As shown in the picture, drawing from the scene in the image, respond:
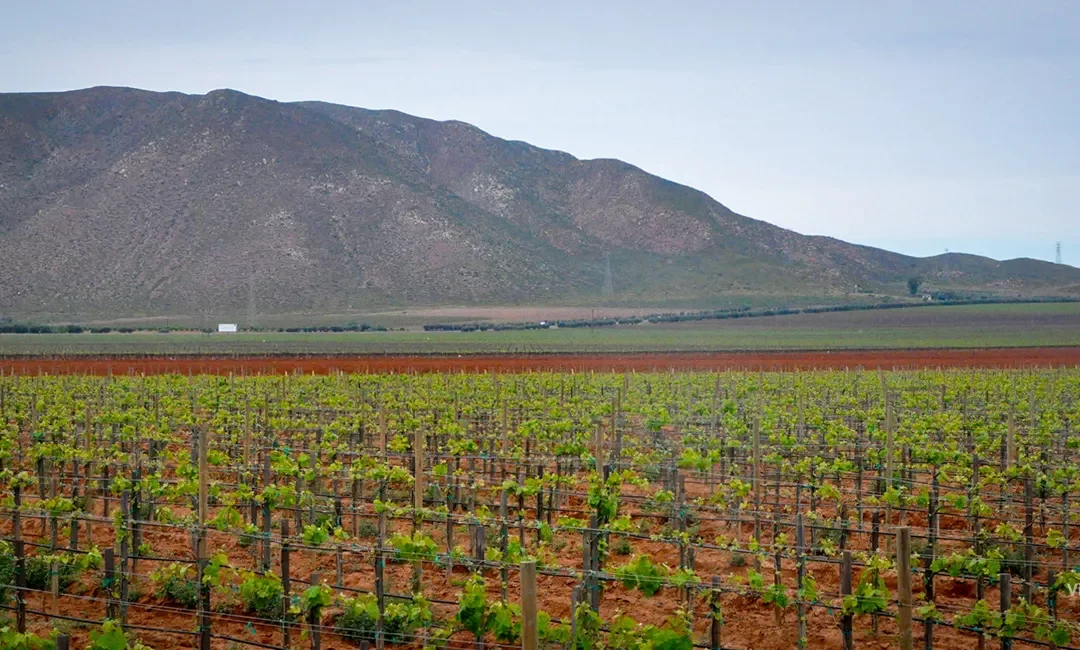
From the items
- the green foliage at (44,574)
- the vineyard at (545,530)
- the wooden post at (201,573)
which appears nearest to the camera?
the wooden post at (201,573)

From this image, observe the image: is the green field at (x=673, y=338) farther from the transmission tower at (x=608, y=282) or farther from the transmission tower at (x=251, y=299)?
the transmission tower at (x=608, y=282)

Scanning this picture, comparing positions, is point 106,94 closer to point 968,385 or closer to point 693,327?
point 693,327

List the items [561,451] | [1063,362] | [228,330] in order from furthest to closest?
1. [228,330]
2. [1063,362]
3. [561,451]

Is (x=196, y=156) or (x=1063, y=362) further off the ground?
(x=196, y=156)

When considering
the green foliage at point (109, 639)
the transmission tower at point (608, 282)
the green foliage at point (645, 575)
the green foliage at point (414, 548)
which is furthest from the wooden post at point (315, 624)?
the transmission tower at point (608, 282)

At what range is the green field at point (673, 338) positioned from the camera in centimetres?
6988

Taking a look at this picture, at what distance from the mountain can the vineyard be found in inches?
3167

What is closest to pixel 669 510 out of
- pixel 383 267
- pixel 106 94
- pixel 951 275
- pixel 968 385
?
pixel 968 385

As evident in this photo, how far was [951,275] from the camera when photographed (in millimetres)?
187375

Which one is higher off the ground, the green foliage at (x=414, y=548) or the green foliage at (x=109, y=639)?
the green foliage at (x=414, y=548)

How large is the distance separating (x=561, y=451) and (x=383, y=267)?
3816 inches

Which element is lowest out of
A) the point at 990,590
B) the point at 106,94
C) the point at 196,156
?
the point at 990,590

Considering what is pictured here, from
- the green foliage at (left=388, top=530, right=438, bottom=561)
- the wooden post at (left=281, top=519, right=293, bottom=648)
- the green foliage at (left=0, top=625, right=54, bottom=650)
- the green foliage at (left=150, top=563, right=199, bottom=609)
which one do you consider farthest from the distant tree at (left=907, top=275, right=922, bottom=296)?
the green foliage at (left=0, top=625, right=54, bottom=650)

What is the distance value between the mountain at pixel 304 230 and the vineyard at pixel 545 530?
80.4 m
